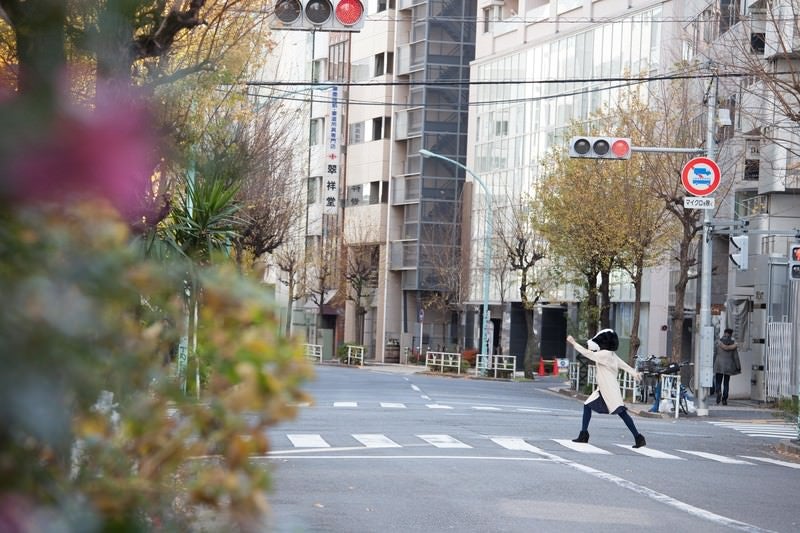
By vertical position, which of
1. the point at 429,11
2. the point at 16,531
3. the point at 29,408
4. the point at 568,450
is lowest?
the point at 568,450

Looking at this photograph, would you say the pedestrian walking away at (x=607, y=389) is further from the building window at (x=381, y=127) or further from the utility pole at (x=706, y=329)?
the building window at (x=381, y=127)

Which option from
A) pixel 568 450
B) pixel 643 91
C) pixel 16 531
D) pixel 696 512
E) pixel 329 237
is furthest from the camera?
pixel 329 237

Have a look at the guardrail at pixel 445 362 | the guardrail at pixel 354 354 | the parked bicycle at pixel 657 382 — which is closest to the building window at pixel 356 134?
the guardrail at pixel 354 354

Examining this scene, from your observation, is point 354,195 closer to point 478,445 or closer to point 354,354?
point 354,354

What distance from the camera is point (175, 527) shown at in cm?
331

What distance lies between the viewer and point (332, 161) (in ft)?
289

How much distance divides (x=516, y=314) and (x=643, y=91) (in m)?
21.3

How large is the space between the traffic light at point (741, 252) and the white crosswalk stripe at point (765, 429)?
49.8ft

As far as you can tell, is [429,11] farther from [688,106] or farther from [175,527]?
[175,527]

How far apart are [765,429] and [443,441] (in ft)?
37.1

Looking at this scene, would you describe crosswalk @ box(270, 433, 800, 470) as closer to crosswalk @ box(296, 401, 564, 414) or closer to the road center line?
the road center line

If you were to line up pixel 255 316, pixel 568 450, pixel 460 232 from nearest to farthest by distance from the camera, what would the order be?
1. pixel 255 316
2. pixel 568 450
3. pixel 460 232

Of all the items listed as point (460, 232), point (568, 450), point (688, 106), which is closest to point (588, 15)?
point (460, 232)

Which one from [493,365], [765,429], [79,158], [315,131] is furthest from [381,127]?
[79,158]
